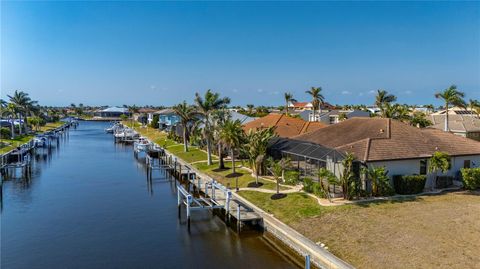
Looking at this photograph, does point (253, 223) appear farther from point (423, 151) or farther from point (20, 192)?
point (20, 192)

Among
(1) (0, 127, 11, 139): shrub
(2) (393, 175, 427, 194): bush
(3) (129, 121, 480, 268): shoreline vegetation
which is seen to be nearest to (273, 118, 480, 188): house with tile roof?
(2) (393, 175, 427, 194): bush

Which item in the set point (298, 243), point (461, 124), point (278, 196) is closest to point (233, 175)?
point (278, 196)

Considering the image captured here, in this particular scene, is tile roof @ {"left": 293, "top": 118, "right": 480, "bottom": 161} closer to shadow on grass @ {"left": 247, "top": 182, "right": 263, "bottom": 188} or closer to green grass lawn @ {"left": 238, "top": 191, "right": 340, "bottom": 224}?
green grass lawn @ {"left": 238, "top": 191, "right": 340, "bottom": 224}

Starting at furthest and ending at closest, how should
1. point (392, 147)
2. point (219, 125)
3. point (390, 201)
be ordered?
1. point (219, 125)
2. point (392, 147)
3. point (390, 201)

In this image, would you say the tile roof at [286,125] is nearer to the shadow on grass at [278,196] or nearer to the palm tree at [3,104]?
the shadow on grass at [278,196]

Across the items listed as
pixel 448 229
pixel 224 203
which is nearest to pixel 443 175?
pixel 448 229

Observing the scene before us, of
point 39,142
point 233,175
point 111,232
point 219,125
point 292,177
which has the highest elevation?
point 219,125

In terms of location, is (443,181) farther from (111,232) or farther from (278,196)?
(111,232)
